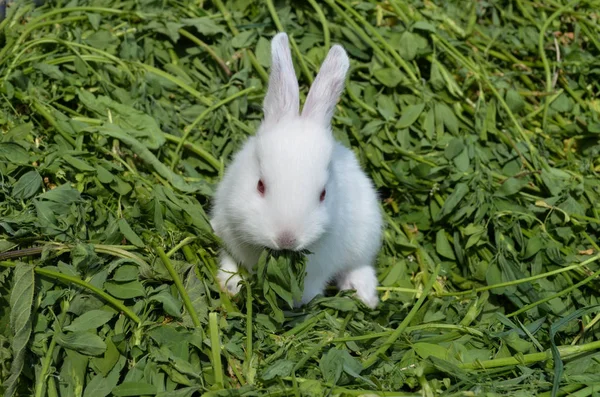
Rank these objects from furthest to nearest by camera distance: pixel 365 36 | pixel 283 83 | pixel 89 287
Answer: pixel 365 36 < pixel 283 83 < pixel 89 287

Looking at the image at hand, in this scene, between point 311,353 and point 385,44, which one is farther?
point 385,44

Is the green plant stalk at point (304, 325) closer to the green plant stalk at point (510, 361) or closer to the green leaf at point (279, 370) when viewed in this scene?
the green leaf at point (279, 370)

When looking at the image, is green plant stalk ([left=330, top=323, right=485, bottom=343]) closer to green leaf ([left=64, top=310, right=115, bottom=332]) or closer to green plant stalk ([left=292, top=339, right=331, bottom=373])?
green plant stalk ([left=292, top=339, right=331, bottom=373])

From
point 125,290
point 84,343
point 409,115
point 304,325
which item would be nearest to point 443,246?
point 409,115

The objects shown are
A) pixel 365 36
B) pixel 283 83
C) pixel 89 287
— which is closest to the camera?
pixel 89 287

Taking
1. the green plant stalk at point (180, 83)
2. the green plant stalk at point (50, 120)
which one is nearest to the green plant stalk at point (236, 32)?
the green plant stalk at point (180, 83)

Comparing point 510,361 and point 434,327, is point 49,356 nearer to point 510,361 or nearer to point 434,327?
point 434,327

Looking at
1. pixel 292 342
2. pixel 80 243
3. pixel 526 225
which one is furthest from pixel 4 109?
pixel 526 225
